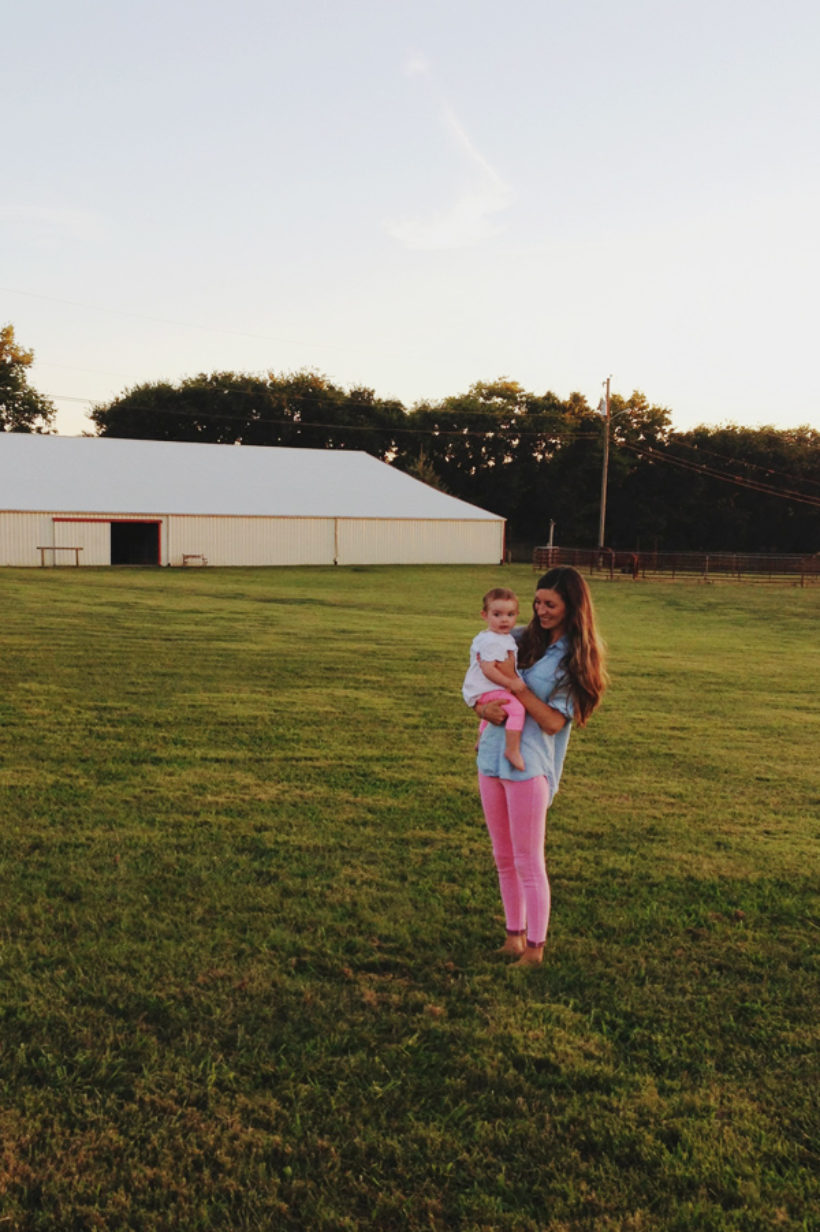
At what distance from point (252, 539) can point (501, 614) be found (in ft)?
132

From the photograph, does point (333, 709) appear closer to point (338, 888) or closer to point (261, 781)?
point (261, 781)

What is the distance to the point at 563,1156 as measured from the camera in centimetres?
314

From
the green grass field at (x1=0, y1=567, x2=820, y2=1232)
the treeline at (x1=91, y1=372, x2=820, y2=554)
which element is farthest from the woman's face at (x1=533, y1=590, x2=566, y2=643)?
the treeline at (x1=91, y1=372, x2=820, y2=554)

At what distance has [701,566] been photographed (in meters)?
43.6

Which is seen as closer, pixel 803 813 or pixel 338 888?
pixel 338 888

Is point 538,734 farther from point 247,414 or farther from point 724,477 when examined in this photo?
point 724,477

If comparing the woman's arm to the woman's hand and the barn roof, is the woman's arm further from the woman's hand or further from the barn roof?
the barn roof

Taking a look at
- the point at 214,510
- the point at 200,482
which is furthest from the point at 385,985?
the point at 200,482

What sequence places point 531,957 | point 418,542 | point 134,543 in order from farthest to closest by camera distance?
1. point 418,542
2. point 134,543
3. point 531,957

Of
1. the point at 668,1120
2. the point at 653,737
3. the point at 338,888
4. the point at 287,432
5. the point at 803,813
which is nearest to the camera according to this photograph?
the point at 668,1120

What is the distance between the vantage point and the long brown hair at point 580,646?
171 inches

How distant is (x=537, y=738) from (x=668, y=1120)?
5.24 ft

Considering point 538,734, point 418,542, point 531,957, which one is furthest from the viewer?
point 418,542

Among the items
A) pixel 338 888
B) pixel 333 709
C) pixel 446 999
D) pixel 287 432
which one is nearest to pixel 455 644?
pixel 333 709
